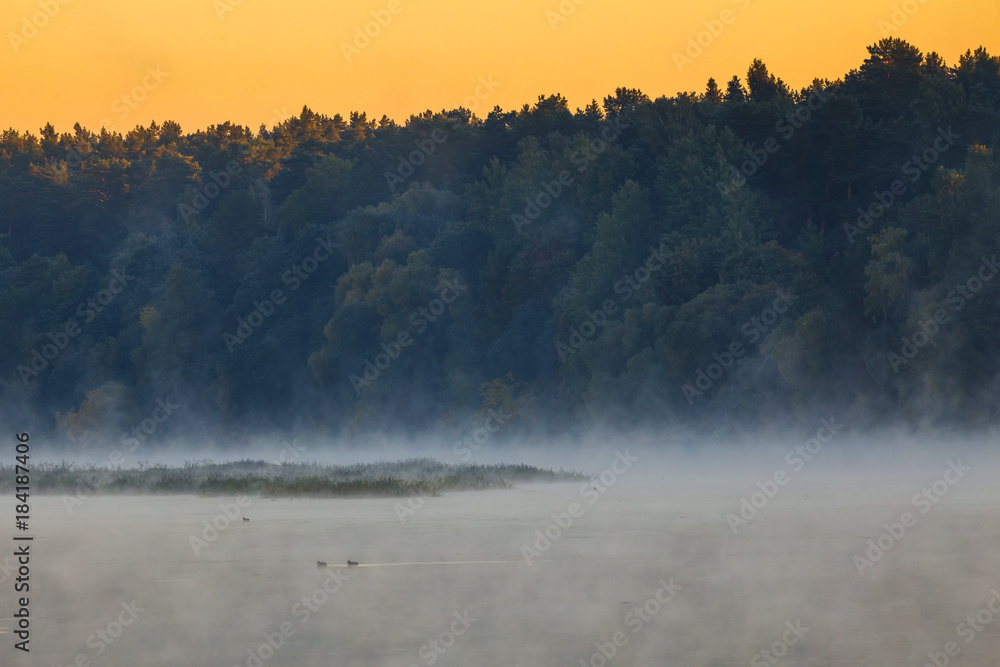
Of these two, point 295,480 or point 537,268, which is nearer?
point 295,480

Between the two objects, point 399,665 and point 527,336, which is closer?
point 399,665

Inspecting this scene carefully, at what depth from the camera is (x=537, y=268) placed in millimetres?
73312

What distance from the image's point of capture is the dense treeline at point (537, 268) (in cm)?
5488

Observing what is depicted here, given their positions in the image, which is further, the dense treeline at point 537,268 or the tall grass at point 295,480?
the dense treeline at point 537,268

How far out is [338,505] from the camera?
98.6 feet

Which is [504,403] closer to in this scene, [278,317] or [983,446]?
[278,317]

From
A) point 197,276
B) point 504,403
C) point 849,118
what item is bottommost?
point 504,403

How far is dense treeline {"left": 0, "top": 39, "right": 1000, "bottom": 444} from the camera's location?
180 ft

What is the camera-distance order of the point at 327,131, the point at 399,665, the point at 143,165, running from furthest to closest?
the point at 327,131 < the point at 143,165 < the point at 399,665

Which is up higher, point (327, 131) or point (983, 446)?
point (327, 131)

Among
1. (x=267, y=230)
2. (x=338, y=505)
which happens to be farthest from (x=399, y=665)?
(x=267, y=230)

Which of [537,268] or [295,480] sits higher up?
[537,268]

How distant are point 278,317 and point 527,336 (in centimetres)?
1764

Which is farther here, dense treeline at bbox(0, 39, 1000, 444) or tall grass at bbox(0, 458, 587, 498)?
dense treeline at bbox(0, 39, 1000, 444)
